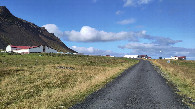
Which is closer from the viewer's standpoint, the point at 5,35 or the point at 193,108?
the point at 193,108

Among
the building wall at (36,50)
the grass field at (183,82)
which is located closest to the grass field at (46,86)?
the grass field at (183,82)

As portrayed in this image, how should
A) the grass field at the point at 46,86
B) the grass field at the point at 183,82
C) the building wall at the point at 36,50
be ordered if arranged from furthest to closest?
1. the building wall at the point at 36,50
2. the grass field at the point at 183,82
3. the grass field at the point at 46,86

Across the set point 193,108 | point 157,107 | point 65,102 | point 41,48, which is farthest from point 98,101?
point 41,48

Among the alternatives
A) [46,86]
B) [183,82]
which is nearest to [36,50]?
[46,86]

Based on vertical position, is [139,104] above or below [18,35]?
below

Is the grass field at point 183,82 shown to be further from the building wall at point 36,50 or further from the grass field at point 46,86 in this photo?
the building wall at point 36,50

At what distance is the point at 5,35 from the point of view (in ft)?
498

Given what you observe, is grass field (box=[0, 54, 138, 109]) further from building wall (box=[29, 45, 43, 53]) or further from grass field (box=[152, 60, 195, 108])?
building wall (box=[29, 45, 43, 53])

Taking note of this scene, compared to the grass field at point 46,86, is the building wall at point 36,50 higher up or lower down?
higher up

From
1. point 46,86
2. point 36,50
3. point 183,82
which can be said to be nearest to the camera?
point 46,86

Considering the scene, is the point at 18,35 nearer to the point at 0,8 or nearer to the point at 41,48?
the point at 0,8

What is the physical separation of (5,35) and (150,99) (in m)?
161

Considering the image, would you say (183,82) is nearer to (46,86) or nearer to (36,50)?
(46,86)

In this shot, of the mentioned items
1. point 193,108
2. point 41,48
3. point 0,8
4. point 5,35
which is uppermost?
point 0,8
